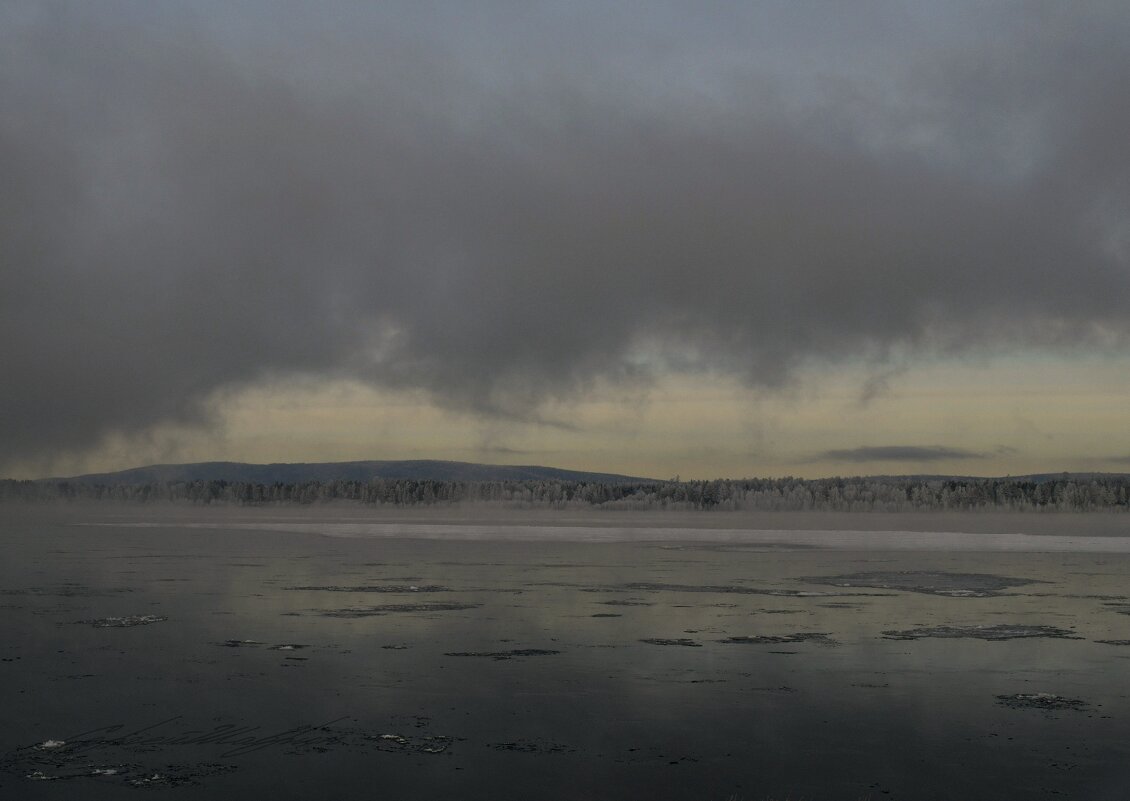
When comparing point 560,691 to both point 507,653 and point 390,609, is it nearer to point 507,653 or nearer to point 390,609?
point 507,653

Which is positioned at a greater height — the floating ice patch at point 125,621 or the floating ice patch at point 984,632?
the floating ice patch at point 125,621

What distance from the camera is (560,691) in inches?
721

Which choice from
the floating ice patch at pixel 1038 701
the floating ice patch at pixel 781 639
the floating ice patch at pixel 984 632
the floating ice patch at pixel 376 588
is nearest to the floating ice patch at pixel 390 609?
the floating ice patch at pixel 376 588

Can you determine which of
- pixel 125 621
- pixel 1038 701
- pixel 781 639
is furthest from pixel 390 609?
pixel 1038 701

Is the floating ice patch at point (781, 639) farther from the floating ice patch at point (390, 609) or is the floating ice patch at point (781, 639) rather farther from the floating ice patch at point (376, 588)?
the floating ice patch at point (376, 588)

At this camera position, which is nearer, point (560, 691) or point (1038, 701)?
point (1038, 701)

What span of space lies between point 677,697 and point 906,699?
357 centimetres

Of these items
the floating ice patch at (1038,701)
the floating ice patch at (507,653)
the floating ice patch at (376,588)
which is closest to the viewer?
the floating ice patch at (1038,701)

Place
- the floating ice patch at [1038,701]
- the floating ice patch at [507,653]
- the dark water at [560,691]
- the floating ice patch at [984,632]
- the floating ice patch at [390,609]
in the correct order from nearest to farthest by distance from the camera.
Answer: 1. the dark water at [560,691]
2. the floating ice patch at [1038,701]
3. the floating ice patch at [507,653]
4. the floating ice patch at [984,632]
5. the floating ice patch at [390,609]

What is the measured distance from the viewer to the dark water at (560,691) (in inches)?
520

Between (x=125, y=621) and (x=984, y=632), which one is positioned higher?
(x=125, y=621)

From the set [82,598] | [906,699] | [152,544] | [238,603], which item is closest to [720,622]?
[906,699]

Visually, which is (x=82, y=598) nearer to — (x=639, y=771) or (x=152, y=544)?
(x=639, y=771)

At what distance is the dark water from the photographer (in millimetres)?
13211
